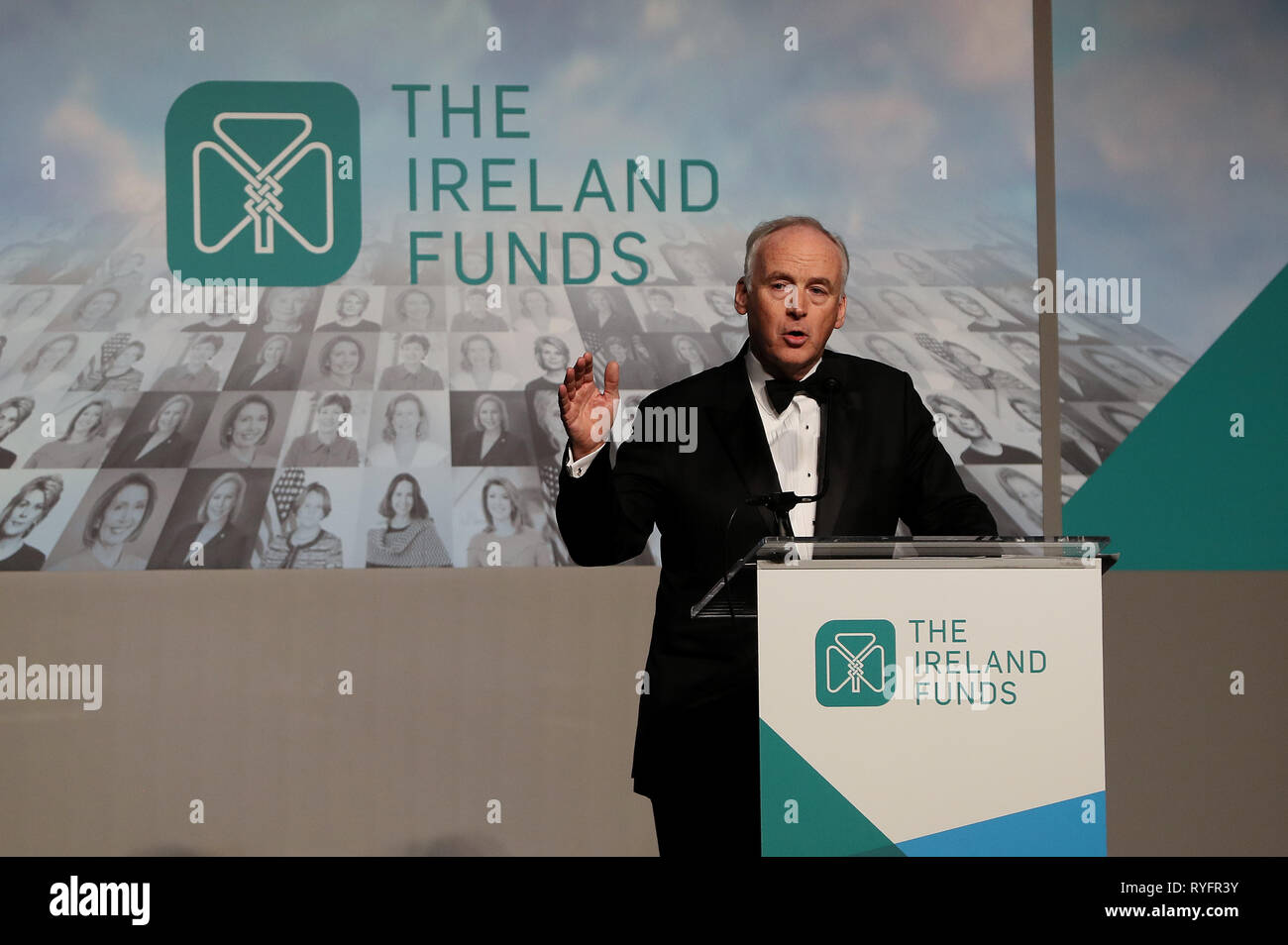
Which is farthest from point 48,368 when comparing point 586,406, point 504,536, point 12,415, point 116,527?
point 586,406

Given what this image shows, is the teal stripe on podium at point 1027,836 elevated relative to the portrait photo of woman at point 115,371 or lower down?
lower down

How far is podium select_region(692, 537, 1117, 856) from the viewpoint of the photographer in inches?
63.9

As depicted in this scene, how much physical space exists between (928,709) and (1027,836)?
0.67 feet

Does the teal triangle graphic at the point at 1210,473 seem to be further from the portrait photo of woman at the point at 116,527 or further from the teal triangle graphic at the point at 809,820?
the portrait photo of woman at the point at 116,527

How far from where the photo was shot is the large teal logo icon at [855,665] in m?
1.65

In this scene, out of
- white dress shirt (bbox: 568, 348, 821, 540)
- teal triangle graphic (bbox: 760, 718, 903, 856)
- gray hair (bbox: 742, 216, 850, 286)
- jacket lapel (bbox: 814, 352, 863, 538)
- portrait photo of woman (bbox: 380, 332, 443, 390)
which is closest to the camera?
teal triangle graphic (bbox: 760, 718, 903, 856)

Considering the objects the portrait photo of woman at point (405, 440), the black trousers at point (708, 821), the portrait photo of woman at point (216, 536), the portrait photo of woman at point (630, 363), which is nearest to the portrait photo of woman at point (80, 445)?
the portrait photo of woman at point (216, 536)

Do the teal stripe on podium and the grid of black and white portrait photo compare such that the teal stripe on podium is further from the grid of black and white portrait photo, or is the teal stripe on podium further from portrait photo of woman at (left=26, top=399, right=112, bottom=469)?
portrait photo of woman at (left=26, top=399, right=112, bottom=469)

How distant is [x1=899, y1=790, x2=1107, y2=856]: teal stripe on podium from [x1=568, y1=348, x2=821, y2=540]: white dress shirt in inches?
37.8

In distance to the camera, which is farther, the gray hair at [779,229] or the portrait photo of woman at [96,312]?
the portrait photo of woman at [96,312]

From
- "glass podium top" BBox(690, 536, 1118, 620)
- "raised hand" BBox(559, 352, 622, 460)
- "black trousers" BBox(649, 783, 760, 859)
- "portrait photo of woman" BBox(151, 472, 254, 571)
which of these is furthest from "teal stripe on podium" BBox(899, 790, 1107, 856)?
"portrait photo of woman" BBox(151, 472, 254, 571)

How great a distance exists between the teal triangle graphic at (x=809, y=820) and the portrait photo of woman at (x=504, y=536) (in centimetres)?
221

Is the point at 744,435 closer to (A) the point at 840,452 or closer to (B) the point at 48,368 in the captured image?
(A) the point at 840,452
